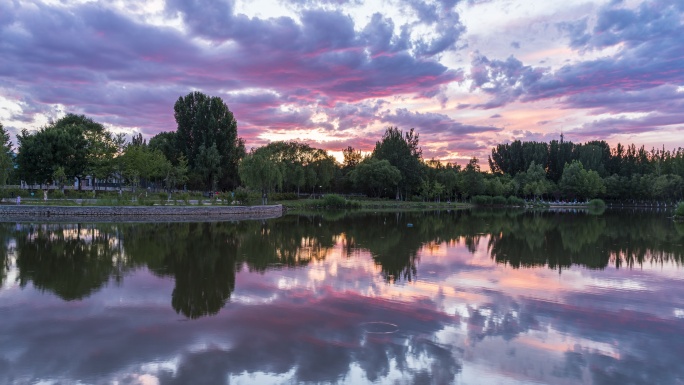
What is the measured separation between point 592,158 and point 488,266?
103 m

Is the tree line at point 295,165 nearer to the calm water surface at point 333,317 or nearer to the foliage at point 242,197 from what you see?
the foliage at point 242,197

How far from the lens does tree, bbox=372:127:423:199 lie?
77625mm

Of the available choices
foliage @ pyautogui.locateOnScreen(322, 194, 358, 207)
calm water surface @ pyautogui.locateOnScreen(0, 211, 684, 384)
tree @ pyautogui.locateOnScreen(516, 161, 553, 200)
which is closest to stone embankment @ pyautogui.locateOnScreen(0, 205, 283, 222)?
calm water surface @ pyautogui.locateOnScreen(0, 211, 684, 384)

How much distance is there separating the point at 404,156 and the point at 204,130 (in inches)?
1394

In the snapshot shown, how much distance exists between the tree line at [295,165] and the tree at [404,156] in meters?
0.19

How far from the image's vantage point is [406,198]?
78.5 metres

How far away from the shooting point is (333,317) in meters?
9.53

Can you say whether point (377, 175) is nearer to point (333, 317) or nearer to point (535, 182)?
point (535, 182)

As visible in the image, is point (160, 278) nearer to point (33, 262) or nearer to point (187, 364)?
point (33, 262)

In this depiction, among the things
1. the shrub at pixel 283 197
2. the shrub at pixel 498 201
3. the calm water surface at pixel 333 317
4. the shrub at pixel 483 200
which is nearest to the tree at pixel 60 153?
the shrub at pixel 283 197

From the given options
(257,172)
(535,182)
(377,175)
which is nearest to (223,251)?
(257,172)

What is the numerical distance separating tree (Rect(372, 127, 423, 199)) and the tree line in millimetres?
186

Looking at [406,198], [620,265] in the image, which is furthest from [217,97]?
[620,265]

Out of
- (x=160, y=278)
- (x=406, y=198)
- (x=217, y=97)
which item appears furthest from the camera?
(x=406, y=198)
